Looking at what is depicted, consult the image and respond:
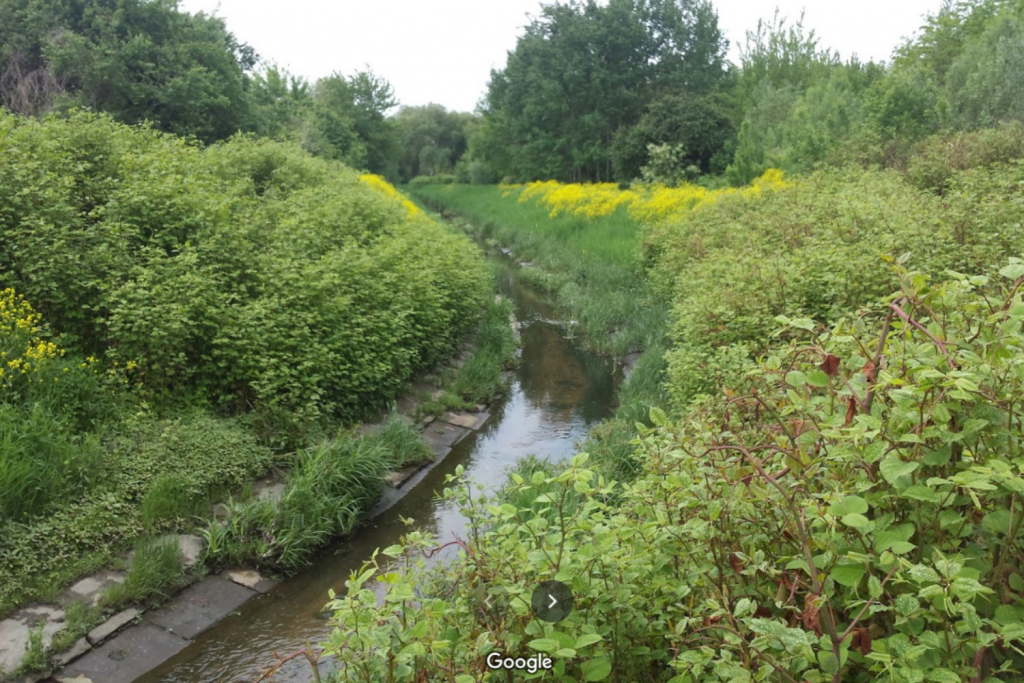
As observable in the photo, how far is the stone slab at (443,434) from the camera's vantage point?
8.09 m

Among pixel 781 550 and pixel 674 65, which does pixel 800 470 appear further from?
pixel 674 65

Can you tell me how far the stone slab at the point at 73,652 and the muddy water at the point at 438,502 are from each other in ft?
1.52

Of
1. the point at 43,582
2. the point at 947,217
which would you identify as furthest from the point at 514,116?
the point at 43,582

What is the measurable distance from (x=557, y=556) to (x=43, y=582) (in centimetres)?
410

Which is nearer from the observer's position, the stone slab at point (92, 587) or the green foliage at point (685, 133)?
the stone slab at point (92, 587)

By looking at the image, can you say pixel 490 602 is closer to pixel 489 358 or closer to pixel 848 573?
pixel 848 573

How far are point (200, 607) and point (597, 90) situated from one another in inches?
1392

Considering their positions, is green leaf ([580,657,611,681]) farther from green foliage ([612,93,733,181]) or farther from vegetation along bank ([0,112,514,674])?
green foliage ([612,93,733,181])

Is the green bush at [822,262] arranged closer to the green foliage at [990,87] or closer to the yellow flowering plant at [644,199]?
the yellow flowering plant at [644,199]

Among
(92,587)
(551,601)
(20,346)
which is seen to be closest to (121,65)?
(20,346)

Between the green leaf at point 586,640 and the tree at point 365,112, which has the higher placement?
the tree at point 365,112

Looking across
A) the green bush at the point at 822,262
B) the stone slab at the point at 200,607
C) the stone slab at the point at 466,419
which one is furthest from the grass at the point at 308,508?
the green bush at the point at 822,262

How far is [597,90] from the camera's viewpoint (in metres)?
36.3

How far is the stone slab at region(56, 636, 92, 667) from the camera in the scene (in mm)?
4281
